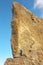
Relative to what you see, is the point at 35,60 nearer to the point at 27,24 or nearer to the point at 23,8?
the point at 27,24

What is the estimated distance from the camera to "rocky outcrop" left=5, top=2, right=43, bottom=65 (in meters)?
23.8

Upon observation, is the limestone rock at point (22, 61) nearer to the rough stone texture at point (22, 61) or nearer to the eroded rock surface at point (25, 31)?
the rough stone texture at point (22, 61)

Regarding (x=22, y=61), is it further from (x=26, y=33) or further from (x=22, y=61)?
(x=26, y=33)

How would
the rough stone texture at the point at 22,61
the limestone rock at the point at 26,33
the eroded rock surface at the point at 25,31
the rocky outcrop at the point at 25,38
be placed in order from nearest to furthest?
the rough stone texture at the point at 22,61 → the rocky outcrop at the point at 25,38 → the limestone rock at the point at 26,33 → the eroded rock surface at the point at 25,31

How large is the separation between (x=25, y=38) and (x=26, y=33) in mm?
574

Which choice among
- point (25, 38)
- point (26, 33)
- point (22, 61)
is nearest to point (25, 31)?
point (26, 33)

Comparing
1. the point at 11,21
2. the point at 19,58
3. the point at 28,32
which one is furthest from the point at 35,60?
the point at 11,21

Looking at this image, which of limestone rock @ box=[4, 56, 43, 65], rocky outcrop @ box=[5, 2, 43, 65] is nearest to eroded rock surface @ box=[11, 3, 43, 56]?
rocky outcrop @ box=[5, 2, 43, 65]

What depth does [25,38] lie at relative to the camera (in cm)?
2514

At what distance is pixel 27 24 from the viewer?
26141mm

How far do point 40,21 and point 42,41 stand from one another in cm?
266

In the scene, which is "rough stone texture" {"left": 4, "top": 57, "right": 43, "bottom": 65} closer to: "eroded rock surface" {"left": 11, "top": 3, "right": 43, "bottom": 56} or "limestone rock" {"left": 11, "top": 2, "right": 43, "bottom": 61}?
"limestone rock" {"left": 11, "top": 2, "right": 43, "bottom": 61}

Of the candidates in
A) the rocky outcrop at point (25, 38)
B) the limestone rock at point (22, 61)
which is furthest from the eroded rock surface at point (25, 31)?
the limestone rock at point (22, 61)

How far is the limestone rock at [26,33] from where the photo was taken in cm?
2434
